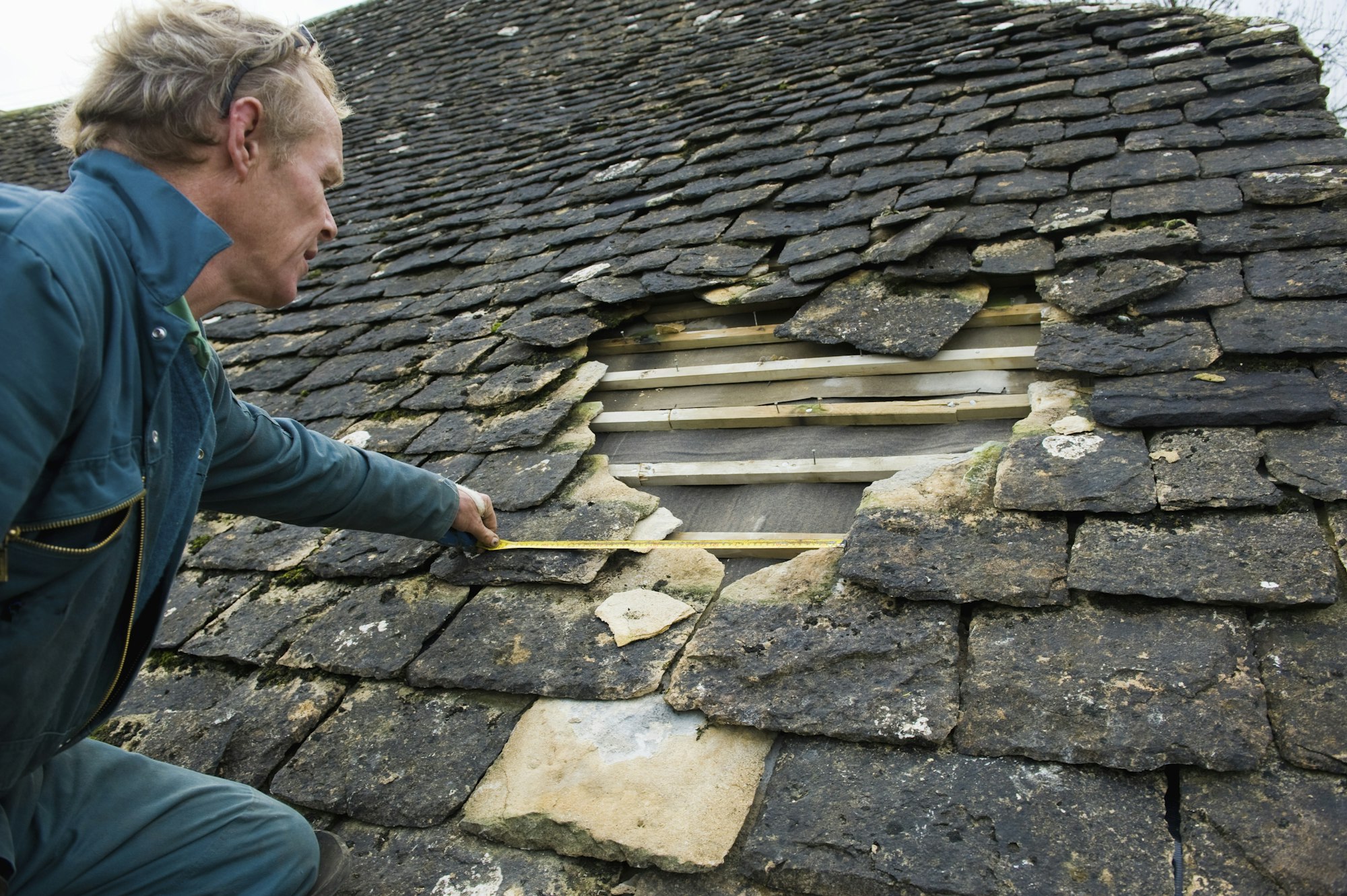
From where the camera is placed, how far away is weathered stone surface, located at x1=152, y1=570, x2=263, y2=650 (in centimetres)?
246

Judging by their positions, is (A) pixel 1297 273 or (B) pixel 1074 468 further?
(A) pixel 1297 273

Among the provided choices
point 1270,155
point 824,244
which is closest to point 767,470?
point 824,244

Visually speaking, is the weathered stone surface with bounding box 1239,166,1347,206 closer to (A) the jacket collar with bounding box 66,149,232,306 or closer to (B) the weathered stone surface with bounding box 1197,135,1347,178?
(B) the weathered stone surface with bounding box 1197,135,1347,178

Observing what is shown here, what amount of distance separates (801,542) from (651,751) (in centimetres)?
67

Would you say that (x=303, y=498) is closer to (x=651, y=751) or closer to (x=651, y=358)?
(x=651, y=751)

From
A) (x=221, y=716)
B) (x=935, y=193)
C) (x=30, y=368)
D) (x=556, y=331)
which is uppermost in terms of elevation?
(x=30, y=368)

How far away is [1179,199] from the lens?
255 cm

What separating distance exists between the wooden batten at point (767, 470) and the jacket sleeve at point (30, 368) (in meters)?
1.58

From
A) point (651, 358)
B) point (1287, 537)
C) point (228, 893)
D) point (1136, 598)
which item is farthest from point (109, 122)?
point (1287, 537)

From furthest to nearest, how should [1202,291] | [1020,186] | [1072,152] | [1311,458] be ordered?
[1072,152] < [1020,186] < [1202,291] < [1311,458]

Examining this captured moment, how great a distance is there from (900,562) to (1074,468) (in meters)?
0.49

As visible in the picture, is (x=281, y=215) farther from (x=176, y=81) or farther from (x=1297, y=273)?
(x=1297, y=273)

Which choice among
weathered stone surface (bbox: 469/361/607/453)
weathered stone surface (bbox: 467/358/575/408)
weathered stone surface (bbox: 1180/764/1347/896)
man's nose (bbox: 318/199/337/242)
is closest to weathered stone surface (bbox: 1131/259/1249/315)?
weathered stone surface (bbox: 1180/764/1347/896)

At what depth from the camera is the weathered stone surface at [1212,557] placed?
5.01 ft
